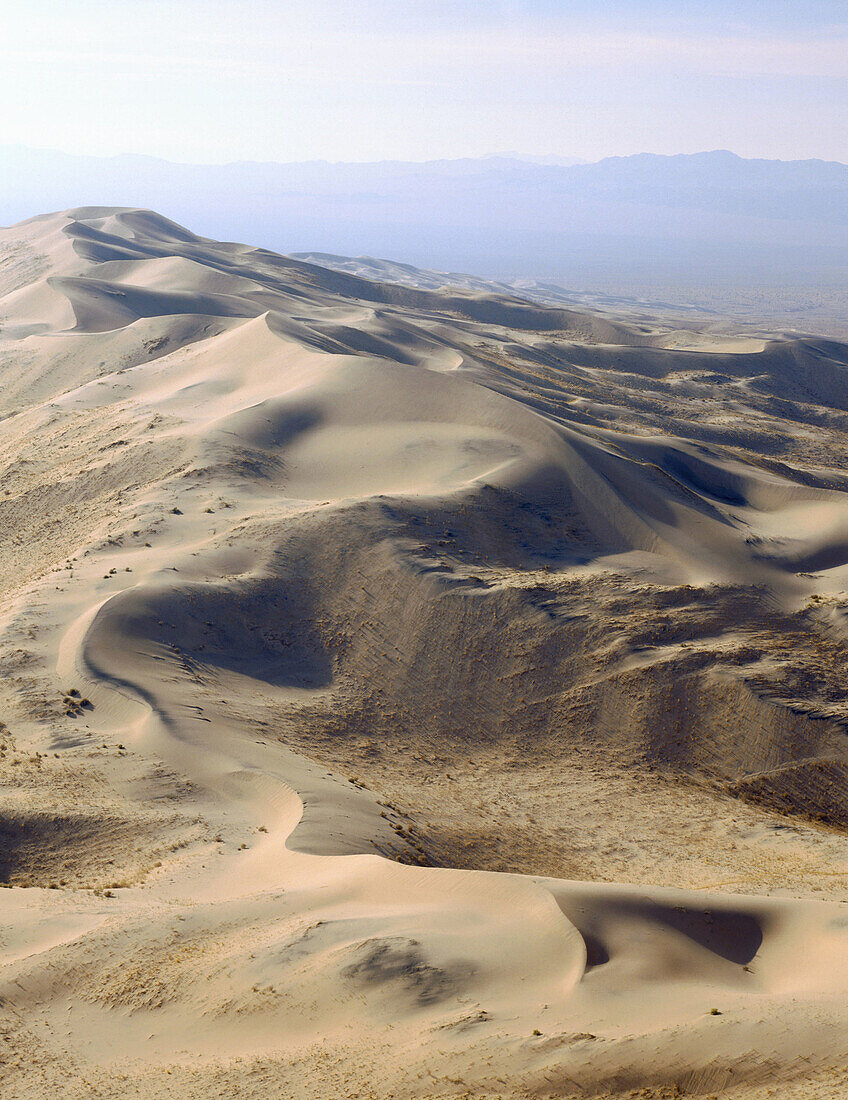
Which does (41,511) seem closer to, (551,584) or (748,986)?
(551,584)

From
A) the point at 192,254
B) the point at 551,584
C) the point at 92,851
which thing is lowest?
the point at 92,851

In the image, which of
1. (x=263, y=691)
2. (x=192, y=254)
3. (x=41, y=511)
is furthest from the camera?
(x=192, y=254)

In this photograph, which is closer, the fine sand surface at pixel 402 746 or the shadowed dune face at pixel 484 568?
the fine sand surface at pixel 402 746

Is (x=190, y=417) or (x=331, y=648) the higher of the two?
(x=190, y=417)

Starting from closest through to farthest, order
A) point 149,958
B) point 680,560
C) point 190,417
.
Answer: point 149,958 → point 680,560 → point 190,417

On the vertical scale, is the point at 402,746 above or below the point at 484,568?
below

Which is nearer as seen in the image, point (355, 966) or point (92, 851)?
point (355, 966)

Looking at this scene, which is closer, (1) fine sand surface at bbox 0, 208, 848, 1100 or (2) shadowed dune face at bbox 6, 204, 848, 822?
(1) fine sand surface at bbox 0, 208, 848, 1100

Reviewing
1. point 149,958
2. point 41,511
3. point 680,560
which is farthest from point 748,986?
point 41,511
